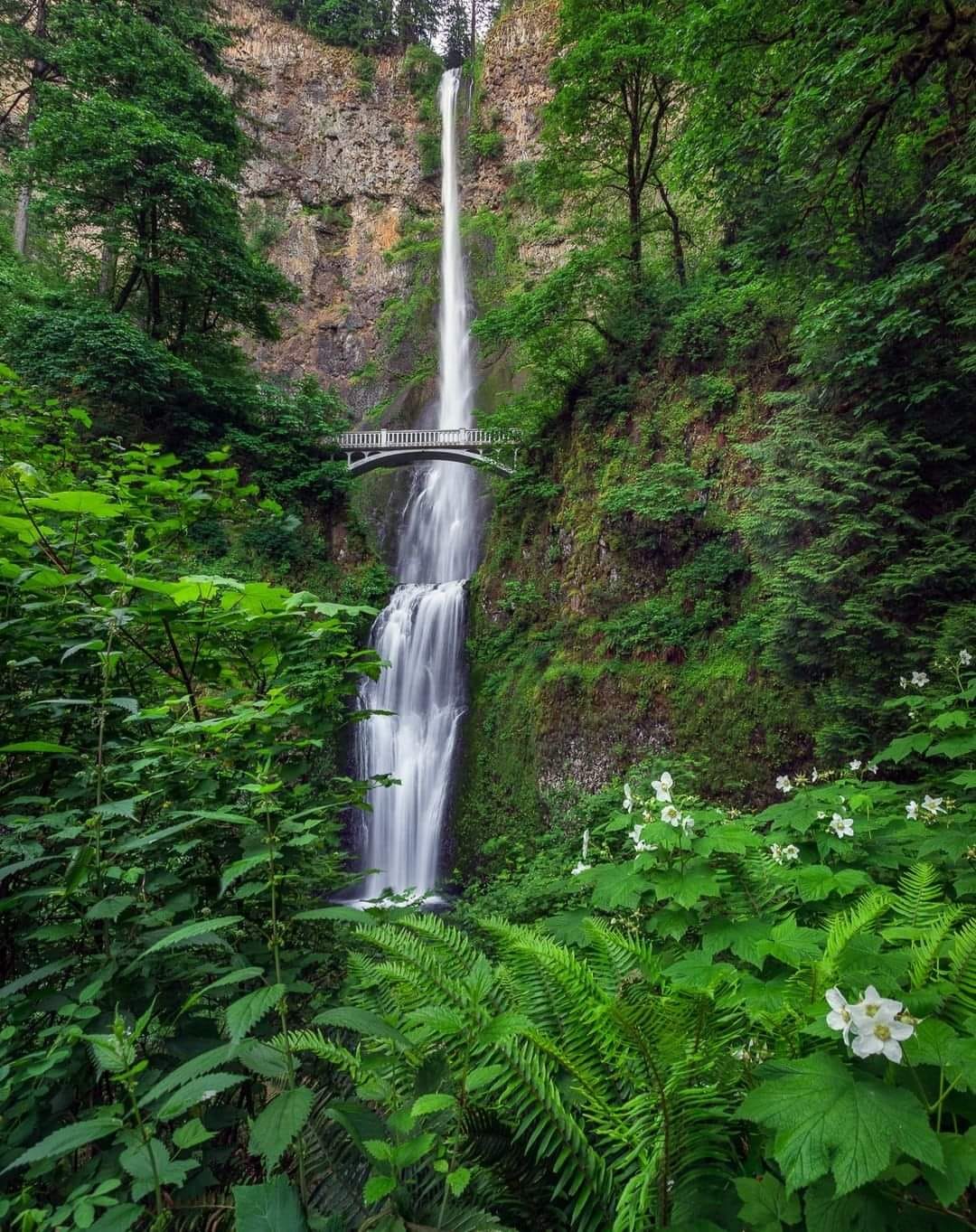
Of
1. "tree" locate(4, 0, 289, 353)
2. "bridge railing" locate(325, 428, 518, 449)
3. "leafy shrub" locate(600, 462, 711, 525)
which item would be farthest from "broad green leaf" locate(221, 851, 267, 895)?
"bridge railing" locate(325, 428, 518, 449)

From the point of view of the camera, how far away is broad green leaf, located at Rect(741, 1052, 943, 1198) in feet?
2.49

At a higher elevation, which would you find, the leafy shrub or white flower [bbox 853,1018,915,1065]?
the leafy shrub

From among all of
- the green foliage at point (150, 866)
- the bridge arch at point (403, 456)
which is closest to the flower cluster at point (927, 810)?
the green foliage at point (150, 866)

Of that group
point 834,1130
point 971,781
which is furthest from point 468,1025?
point 971,781

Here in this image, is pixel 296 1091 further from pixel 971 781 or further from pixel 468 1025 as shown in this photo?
pixel 971 781

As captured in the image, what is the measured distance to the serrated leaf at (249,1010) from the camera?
89 cm

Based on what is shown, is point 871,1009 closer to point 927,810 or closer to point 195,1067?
point 195,1067

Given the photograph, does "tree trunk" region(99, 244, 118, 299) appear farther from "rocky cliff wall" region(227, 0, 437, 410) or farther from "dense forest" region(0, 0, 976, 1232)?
"rocky cliff wall" region(227, 0, 437, 410)

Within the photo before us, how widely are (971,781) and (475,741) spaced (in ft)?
29.4

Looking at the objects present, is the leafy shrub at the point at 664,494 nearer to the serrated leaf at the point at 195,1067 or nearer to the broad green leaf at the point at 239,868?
the broad green leaf at the point at 239,868

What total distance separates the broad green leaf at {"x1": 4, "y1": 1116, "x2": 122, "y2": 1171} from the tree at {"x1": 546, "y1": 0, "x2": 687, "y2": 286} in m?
11.3

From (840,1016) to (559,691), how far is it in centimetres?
803

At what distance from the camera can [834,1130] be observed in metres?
0.81

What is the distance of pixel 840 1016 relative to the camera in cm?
90
